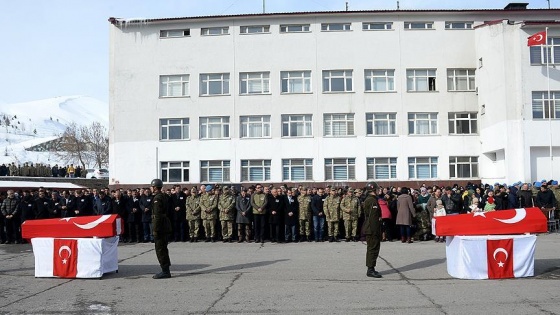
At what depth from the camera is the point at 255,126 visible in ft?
127

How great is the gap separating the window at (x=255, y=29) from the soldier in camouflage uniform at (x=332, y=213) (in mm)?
21695

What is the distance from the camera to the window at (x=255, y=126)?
127ft

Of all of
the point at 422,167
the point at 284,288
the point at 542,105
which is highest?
the point at 542,105

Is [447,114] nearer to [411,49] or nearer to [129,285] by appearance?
[411,49]

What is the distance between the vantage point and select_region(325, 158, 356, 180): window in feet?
125

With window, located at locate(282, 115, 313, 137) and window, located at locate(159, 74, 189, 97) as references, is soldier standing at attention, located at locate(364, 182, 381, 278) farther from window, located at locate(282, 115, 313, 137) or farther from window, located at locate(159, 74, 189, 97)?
window, located at locate(159, 74, 189, 97)

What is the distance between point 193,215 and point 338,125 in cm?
1998

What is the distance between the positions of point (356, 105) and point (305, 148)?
14.5 feet

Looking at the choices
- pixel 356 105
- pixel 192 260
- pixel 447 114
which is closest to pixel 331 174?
pixel 356 105

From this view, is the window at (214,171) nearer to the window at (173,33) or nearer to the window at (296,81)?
the window at (296,81)

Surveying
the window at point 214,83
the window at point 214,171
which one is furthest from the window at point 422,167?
the window at point 214,83

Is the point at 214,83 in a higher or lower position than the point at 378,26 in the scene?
lower

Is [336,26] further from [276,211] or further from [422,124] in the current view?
[276,211]

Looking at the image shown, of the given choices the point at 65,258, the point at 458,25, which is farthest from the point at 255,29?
the point at 65,258
